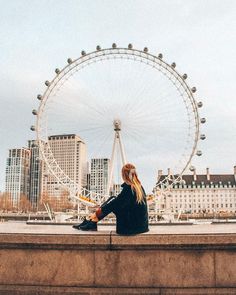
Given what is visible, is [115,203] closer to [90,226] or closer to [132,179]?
[132,179]

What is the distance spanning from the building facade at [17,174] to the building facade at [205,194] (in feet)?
217

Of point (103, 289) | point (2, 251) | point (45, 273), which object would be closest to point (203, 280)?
point (103, 289)

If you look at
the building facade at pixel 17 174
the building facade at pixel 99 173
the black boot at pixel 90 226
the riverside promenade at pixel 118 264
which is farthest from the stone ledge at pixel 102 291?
the building facade at pixel 17 174

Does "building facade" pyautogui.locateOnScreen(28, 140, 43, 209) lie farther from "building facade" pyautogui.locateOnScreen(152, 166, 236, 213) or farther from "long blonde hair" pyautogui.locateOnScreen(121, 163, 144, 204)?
"long blonde hair" pyautogui.locateOnScreen(121, 163, 144, 204)

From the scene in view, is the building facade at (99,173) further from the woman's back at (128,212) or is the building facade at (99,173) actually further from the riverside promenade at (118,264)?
the riverside promenade at (118,264)

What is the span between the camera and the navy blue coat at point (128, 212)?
5467mm

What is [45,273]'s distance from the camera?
5.26 meters

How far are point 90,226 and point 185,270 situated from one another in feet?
5.20

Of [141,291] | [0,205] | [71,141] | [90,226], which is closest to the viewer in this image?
[141,291]

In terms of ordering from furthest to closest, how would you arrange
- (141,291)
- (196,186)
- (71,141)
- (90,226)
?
1. (196,186)
2. (71,141)
3. (90,226)
4. (141,291)

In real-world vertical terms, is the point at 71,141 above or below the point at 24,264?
above

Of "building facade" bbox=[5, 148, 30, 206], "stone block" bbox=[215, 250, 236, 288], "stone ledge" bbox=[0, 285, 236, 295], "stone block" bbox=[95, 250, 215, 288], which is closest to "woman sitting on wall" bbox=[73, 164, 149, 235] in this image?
"stone block" bbox=[95, 250, 215, 288]

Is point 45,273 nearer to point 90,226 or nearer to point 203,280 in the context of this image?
point 90,226

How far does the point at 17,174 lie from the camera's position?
541ft
